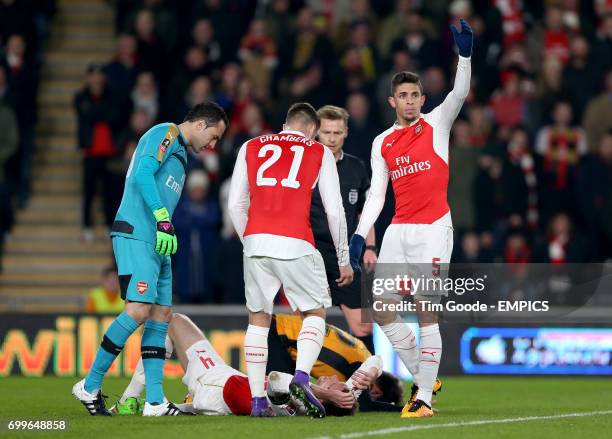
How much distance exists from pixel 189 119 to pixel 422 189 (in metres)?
1.81

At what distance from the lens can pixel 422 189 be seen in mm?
10461

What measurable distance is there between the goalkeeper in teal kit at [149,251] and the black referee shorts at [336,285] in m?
1.71

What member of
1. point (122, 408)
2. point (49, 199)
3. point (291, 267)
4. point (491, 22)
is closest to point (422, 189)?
point (291, 267)

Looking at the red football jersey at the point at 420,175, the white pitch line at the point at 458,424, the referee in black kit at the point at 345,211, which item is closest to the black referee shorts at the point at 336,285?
the referee in black kit at the point at 345,211

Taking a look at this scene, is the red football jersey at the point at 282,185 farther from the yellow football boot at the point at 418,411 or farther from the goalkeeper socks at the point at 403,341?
the yellow football boot at the point at 418,411

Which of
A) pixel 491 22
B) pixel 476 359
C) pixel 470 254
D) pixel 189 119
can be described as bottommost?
pixel 476 359

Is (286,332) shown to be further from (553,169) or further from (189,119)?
(553,169)

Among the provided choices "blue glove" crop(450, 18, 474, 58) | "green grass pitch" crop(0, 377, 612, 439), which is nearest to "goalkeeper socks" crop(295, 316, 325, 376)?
"green grass pitch" crop(0, 377, 612, 439)

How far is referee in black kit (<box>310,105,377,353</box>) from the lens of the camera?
1163cm

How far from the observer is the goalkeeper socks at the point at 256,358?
9.84 metres

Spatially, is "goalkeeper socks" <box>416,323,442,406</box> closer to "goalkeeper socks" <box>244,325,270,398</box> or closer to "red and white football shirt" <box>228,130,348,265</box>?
"red and white football shirt" <box>228,130,348,265</box>

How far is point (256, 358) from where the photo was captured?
388 inches

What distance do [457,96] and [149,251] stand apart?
2474 millimetres

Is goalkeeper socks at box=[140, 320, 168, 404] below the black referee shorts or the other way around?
below
